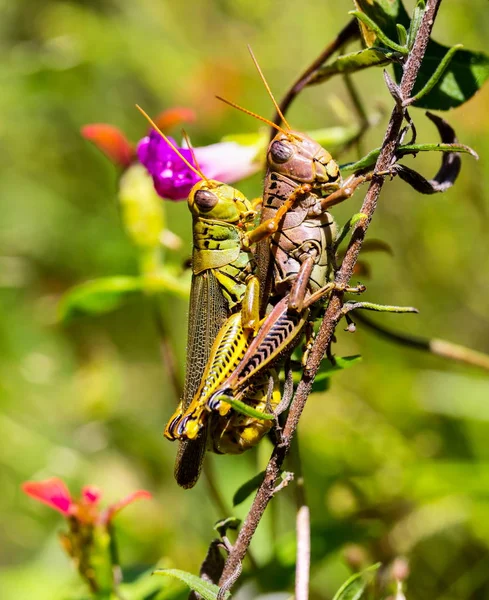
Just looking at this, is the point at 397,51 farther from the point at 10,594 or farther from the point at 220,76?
the point at 220,76

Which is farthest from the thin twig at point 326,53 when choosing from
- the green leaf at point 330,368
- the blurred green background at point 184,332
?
the green leaf at point 330,368

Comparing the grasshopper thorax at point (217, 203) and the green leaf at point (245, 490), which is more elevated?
the grasshopper thorax at point (217, 203)

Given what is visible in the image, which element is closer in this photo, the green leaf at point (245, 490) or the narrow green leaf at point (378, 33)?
the narrow green leaf at point (378, 33)

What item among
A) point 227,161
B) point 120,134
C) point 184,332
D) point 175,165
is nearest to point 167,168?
point 175,165

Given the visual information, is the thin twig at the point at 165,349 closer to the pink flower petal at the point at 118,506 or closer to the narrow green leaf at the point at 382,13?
the pink flower petal at the point at 118,506

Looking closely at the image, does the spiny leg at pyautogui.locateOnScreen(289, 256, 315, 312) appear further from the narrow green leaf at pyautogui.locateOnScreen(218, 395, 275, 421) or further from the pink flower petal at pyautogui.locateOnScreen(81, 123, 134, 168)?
the pink flower petal at pyautogui.locateOnScreen(81, 123, 134, 168)

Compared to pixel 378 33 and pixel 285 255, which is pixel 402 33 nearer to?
pixel 378 33

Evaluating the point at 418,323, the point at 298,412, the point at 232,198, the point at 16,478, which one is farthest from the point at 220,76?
the point at 298,412
